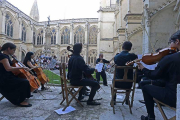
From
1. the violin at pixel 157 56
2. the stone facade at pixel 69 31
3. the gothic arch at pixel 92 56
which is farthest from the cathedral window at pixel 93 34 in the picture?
the violin at pixel 157 56

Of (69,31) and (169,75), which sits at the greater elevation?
(69,31)

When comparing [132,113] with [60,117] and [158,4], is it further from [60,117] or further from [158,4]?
[158,4]

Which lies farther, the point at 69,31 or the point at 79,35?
the point at 69,31

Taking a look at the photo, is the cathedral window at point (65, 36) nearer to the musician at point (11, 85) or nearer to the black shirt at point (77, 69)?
the musician at point (11, 85)

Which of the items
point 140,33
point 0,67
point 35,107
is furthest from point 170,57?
point 140,33

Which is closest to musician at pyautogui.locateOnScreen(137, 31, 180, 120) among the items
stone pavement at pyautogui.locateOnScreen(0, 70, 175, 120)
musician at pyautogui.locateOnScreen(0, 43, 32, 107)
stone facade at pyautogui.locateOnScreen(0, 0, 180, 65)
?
stone pavement at pyautogui.locateOnScreen(0, 70, 175, 120)

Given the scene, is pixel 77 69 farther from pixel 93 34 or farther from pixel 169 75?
pixel 93 34

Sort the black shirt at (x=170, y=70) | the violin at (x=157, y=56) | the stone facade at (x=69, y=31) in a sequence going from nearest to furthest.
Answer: the black shirt at (x=170, y=70), the violin at (x=157, y=56), the stone facade at (x=69, y=31)

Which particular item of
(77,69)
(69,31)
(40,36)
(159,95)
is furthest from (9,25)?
(159,95)

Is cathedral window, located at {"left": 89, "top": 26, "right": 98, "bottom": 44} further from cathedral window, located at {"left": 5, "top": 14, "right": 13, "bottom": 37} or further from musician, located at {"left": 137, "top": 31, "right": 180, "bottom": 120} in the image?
musician, located at {"left": 137, "top": 31, "right": 180, "bottom": 120}

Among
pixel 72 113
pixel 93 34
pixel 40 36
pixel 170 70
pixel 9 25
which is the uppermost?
pixel 9 25

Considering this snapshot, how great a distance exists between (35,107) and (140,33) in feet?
31.2

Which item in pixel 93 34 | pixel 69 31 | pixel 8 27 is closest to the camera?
pixel 8 27

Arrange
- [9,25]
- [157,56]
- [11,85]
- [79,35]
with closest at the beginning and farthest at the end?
[157,56]
[11,85]
[9,25]
[79,35]
